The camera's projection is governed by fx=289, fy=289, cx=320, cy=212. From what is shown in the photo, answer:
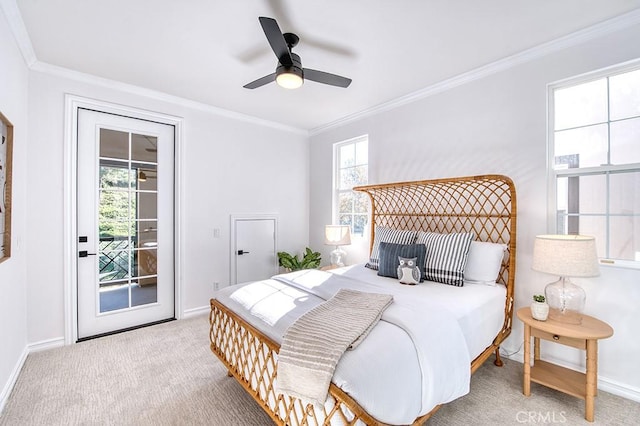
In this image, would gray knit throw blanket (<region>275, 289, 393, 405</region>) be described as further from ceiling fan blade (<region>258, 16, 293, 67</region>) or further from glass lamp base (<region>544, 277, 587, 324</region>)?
ceiling fan blade (<region>258, 16, 293, 67</region>)

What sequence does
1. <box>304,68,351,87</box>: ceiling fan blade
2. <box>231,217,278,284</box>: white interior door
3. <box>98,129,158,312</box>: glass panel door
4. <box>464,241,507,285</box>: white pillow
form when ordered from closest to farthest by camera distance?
<box>304,68,351,87</box>: ceiling fan blade < <box>464,241,507,285</box>: white pillow < <box>98,129,158,312</box>: glass panel door < <box>231,217,278,284</box>: white interior door

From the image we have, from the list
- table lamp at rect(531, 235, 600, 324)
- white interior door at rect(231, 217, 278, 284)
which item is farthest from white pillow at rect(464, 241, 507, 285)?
white interior door at rect(231, 217, 278, 284)

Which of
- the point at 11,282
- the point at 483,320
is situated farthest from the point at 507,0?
the point at 11,282

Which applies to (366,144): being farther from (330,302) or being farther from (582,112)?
(330,302)

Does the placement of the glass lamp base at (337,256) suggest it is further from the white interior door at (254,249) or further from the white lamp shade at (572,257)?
the white lamp shade at (572,257)

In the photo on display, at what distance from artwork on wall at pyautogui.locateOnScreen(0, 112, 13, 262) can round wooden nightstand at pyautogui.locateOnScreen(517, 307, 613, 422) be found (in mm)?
3746

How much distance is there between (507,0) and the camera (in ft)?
6.18

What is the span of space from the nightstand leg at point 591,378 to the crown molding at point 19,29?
14.4 ft

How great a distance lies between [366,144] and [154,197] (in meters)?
2.79

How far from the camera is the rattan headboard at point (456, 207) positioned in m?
2.60

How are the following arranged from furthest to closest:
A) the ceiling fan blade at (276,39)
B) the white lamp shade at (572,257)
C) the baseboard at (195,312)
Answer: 1. the baseboard at (195,312)
2. the white lamp shade at (572,257)
3. the ceiling fan blade at (276,39)

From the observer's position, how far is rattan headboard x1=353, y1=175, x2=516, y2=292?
102 inches

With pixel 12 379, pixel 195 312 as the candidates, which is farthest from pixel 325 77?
pixel 12 379

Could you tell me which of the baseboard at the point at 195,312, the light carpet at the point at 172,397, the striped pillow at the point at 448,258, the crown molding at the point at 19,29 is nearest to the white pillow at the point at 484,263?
the striped pillow at the point at 448,258
